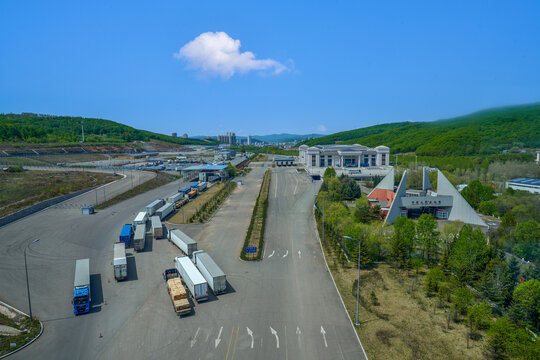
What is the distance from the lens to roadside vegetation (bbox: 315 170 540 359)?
757 inches

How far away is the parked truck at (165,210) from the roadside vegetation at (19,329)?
26621 mm

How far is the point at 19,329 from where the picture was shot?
69.3ft

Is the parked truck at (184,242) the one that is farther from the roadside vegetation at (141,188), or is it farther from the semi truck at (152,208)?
the roadside vegetation at (141,188)

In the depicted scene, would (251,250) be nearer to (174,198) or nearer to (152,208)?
(152,208)

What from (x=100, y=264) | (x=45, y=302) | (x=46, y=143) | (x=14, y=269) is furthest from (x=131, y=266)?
(x=46, y=143)

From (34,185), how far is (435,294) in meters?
79.1

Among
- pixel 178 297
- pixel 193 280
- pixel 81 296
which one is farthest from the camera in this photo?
pixel 193 280

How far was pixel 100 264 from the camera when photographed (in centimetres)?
3219

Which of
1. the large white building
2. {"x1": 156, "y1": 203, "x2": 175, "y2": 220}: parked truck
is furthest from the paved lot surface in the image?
the large white building

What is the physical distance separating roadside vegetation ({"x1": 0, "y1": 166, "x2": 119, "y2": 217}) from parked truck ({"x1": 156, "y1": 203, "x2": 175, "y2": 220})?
79.7 feet

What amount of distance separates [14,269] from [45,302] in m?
9.73

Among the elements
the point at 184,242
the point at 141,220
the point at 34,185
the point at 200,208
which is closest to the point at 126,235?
the point at 141,220

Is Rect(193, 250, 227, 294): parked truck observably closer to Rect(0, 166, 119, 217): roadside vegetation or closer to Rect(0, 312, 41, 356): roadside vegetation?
Rect(0, 312, 41, 356): roadside vegetation

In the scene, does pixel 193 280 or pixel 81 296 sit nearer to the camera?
pixel 81 296
